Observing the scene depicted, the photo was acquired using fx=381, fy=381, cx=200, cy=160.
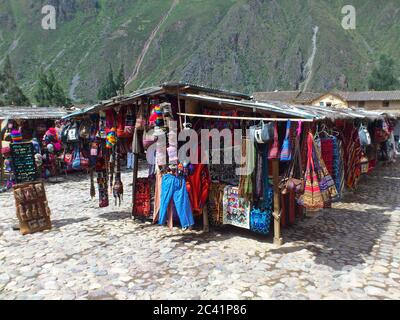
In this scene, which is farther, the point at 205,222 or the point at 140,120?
the point at 205,222

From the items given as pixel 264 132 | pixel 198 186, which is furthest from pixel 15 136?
pixel 264 132

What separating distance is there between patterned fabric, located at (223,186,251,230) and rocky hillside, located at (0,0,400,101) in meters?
89.4

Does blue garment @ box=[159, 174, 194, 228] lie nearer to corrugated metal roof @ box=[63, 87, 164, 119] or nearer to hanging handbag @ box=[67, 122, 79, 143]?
corrugated metal roof @ box=[63, 87, 164, 119]

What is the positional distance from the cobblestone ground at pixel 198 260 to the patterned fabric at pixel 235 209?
0.99ft

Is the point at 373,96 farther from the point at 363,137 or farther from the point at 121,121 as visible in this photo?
the point at 121,121

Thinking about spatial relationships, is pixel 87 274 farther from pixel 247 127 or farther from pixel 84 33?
pixel 84 33

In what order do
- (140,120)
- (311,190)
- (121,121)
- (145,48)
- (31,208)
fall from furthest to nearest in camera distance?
(145,48)
(121,121)
(31,208)
(140,120)
(311,190)

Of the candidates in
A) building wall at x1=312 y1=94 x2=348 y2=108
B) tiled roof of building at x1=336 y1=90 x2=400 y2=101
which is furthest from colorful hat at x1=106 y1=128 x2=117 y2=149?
tiled roof of building at x1=336 y1=90 x2=400 y2=101

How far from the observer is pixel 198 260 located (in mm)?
6035

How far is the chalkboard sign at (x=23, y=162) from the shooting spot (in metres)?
7.64

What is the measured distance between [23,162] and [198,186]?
3.66 m

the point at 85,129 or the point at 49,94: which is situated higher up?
the point at 49,94

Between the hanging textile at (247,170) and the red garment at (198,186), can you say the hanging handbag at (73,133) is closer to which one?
the red garment at (198,186)

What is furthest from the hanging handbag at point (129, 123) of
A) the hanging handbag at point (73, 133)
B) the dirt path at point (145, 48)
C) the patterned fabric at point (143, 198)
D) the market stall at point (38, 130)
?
the dirt path at point (145, 48)
